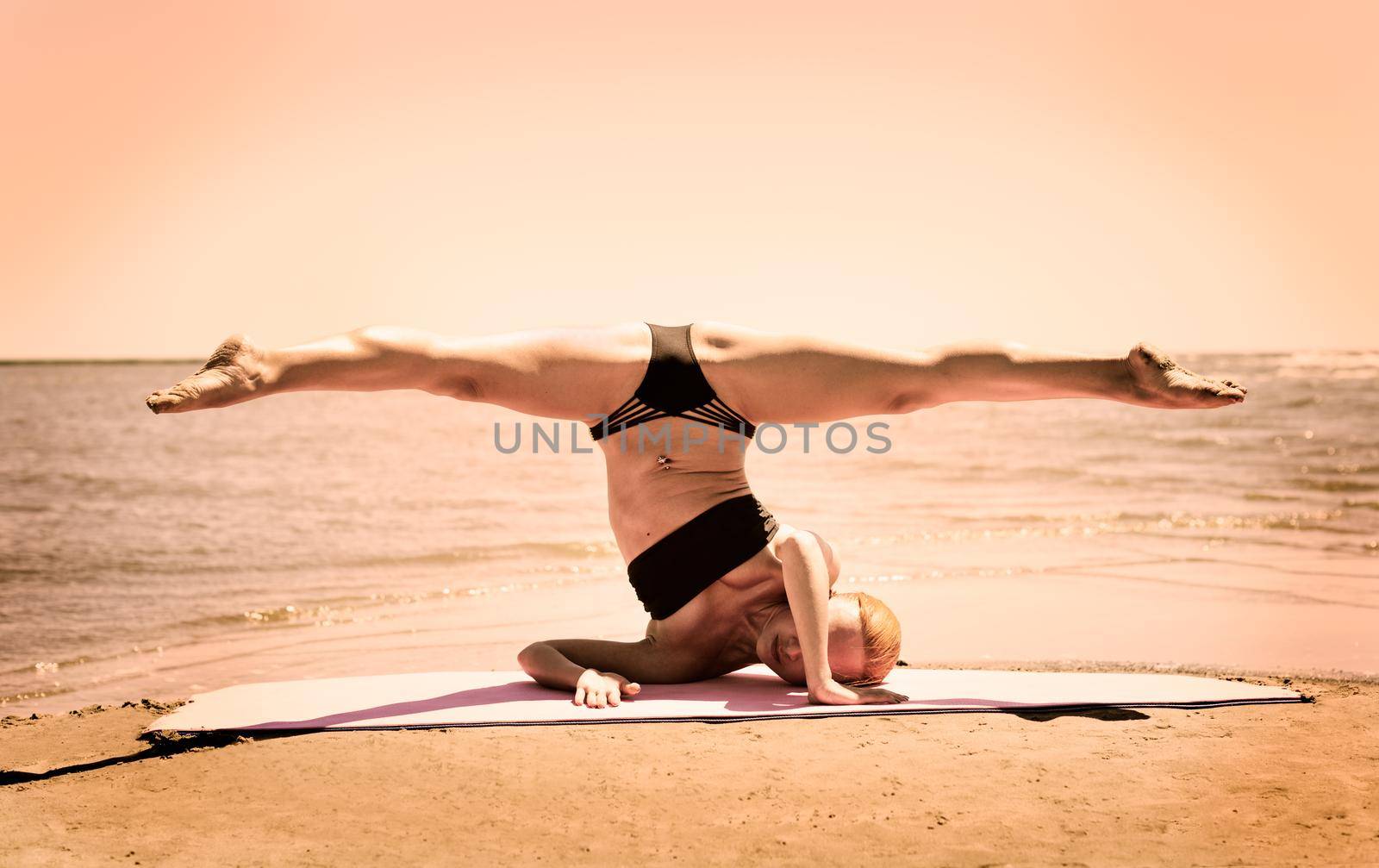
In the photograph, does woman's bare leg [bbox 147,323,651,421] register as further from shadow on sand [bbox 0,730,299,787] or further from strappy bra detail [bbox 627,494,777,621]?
shadow on sand [bbox 0,730,299,787]

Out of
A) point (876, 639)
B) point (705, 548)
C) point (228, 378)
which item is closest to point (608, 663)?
point (705, 548)

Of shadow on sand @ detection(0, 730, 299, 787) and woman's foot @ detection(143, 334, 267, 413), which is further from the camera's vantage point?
shadow on sand @ detection(0, 730, 299, 787)

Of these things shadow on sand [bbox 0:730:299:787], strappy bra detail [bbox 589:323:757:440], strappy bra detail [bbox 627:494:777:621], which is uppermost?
strappy bra detail [bbox 589:323:757:440]

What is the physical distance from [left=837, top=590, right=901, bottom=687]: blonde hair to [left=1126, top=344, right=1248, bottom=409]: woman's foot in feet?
4.15

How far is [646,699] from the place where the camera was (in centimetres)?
445

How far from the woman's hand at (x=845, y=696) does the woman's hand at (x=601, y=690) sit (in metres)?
0.74

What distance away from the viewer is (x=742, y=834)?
310cm

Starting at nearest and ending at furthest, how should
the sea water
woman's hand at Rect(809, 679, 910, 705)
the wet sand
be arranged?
the wet sand < woman's hand at Rect(809, 679, 910, 705) < the sea water

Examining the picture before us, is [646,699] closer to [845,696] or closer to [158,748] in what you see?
[845,696]

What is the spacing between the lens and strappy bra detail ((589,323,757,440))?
432 centimetres

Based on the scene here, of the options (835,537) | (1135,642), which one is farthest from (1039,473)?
(1135,642)

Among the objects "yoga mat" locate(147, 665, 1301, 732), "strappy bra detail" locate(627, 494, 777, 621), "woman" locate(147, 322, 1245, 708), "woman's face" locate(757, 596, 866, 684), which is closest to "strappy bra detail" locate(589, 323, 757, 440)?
"woman" locate(147, 322, 1245, 708)

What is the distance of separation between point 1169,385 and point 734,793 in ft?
6.90

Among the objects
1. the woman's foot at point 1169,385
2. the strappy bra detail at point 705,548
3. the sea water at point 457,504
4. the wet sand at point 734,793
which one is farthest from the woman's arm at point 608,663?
the sea water at point 457,504
